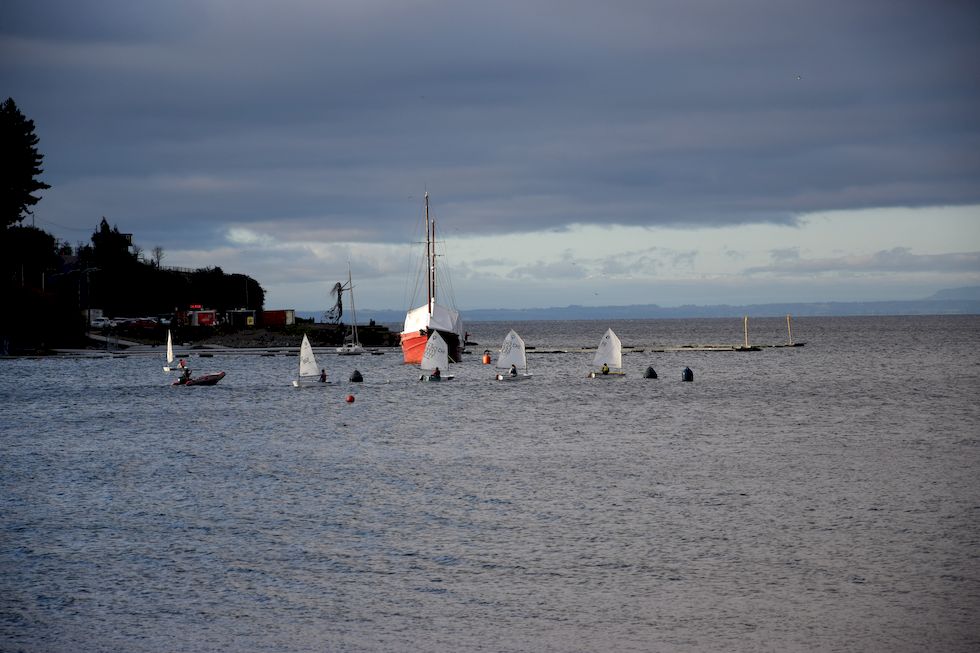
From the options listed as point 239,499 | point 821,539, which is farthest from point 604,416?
point 821,539

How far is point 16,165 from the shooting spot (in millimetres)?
146875

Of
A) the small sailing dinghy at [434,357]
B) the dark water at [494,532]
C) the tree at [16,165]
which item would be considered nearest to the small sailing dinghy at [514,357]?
the small sailing dinghy at [434,357]

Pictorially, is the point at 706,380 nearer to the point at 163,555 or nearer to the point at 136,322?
the point at 163,555

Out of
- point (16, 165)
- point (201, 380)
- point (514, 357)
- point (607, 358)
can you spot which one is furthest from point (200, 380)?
point (16, 165)

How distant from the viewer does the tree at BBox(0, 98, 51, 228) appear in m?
144

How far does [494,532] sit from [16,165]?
138033mm

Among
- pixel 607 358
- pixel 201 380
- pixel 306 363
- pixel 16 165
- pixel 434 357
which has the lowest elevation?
pixel 201 380

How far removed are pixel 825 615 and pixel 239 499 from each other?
22363mm

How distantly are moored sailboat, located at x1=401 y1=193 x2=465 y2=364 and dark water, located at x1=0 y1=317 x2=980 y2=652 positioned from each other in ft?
154

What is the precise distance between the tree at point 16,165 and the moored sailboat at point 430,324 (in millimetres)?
61728

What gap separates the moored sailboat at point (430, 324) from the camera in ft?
388

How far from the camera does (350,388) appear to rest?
321ft

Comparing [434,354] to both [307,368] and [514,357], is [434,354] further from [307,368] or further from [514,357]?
[307,368]

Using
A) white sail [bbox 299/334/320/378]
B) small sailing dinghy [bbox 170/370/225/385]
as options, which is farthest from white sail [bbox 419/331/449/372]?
small sailing dinghy [bbox 170/370/225/385]
